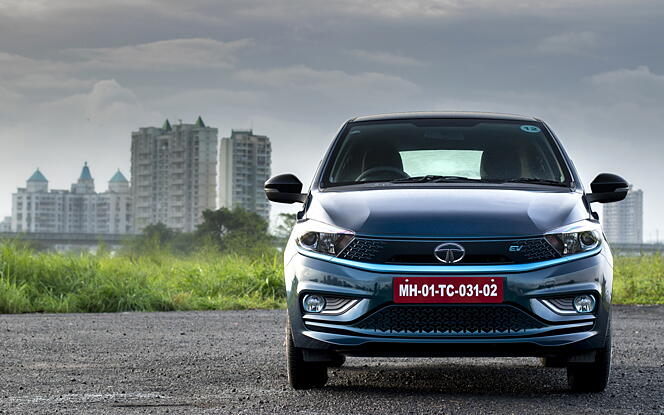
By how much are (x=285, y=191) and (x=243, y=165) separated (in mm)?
177695

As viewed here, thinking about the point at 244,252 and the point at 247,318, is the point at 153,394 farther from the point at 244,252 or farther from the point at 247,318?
the point at 244,252

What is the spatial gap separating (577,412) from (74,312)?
10.7 meters

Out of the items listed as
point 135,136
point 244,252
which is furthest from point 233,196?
point 244,252

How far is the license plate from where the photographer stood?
5.55m

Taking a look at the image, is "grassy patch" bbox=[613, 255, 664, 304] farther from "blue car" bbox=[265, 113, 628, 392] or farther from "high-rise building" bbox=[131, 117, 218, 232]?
"high-rise building" bbox=[131, 117, 218, 232]

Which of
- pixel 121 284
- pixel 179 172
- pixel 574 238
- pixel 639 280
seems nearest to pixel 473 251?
pixel 574 238

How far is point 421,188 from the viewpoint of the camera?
251 inches

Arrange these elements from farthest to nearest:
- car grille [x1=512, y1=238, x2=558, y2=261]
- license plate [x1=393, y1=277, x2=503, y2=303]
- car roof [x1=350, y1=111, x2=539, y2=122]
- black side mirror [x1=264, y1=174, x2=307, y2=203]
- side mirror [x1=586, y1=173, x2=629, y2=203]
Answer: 1. car roof [x1=350, y1=111, x2=539, y2=122]
2. black side mirror [x1=264, y1=174, x2=307, y2=203]
3. side mirror [x1=586, y1=173, x2=629, y2=203]
4. car grille [x1=512, y1=238, x2=558, y2=261]
5. license plate [x1=393, y1=277, x2=503, y2=303]

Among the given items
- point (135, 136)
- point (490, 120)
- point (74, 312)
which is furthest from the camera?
point (135, 136)

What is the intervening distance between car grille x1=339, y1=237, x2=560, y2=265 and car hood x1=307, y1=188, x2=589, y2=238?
0.16 ft

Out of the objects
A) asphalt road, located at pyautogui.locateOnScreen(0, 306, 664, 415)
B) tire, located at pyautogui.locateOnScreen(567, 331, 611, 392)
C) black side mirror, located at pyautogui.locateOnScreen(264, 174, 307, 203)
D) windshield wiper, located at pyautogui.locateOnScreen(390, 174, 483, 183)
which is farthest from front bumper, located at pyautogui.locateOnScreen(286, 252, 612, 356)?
windshield wiper, located at pyautogui.locateOnScreen(390, 174, 483, 183)

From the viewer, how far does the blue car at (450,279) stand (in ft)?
18.4

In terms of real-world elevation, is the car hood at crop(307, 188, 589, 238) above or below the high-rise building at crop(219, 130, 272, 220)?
below

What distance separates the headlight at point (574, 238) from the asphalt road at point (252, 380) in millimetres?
881
